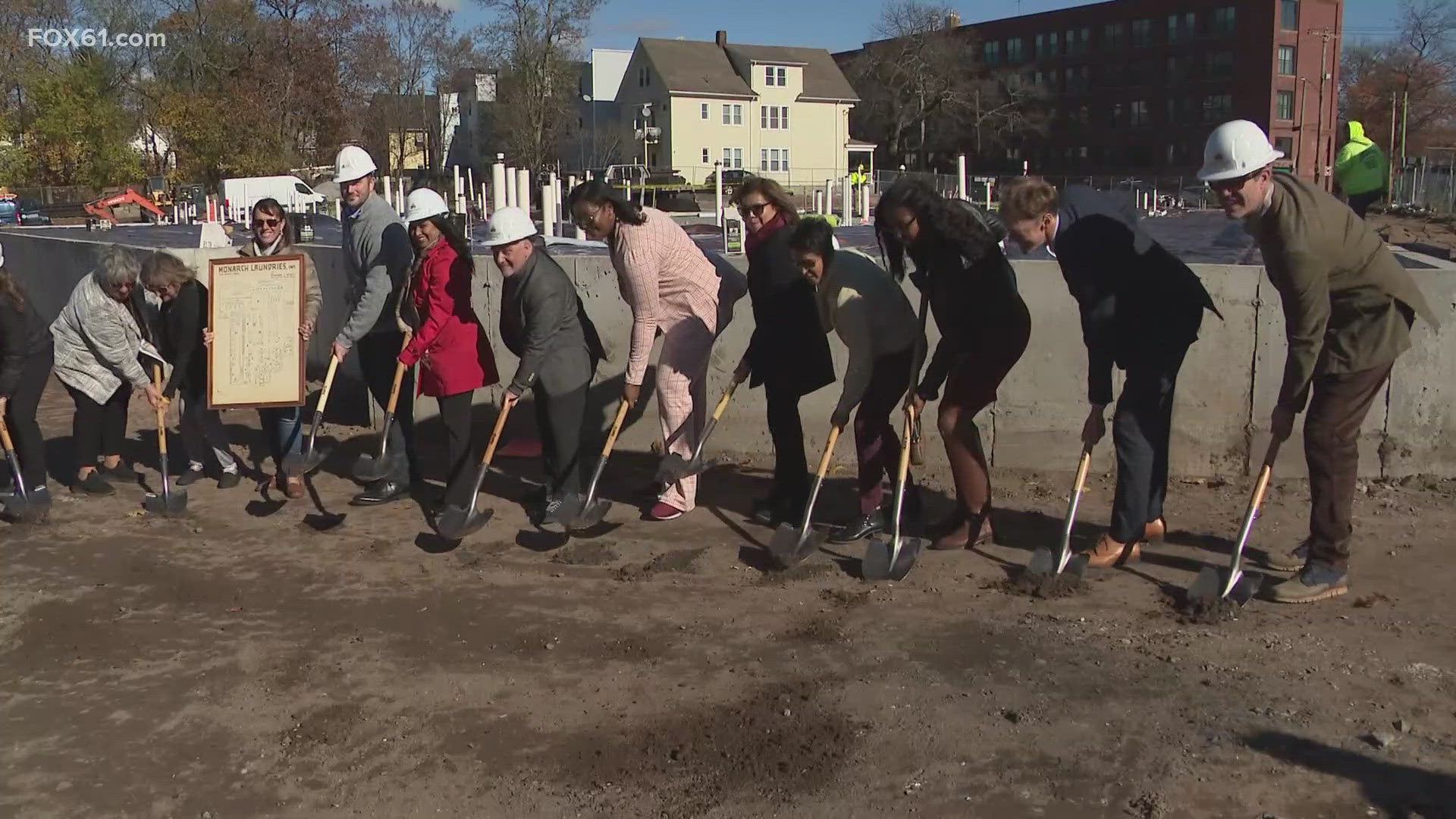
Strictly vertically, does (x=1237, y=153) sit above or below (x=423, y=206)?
above

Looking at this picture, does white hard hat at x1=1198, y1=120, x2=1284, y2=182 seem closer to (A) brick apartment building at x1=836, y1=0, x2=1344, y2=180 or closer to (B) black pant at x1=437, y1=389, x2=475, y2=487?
(B) black pant at x1=437, y1=389, x2=475, y2=487

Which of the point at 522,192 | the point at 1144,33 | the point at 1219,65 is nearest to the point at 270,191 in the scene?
the point at 522,192

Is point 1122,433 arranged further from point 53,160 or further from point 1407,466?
point 53,160

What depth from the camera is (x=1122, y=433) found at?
540 centimetres

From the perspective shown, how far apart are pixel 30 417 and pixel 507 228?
3.07 meters

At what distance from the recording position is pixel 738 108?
194 feet

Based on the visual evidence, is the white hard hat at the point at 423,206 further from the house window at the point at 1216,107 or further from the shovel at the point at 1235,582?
the house window at the point at 1216,107

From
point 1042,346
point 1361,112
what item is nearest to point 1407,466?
point 1042,346

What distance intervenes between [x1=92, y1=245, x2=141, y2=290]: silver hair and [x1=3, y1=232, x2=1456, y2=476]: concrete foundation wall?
217cm

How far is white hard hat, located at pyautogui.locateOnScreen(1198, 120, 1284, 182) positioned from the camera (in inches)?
184

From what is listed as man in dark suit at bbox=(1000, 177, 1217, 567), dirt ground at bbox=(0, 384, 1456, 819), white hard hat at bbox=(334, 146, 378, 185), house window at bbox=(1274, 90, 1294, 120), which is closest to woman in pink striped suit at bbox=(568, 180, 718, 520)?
dirt ground at bbox=(0, 384, 1456, 819)

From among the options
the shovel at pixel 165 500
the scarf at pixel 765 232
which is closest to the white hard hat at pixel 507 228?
the scarf at pixel 765 232

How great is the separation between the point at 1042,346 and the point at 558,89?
5012 centimetres

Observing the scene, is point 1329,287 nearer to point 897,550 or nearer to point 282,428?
point 897,550
